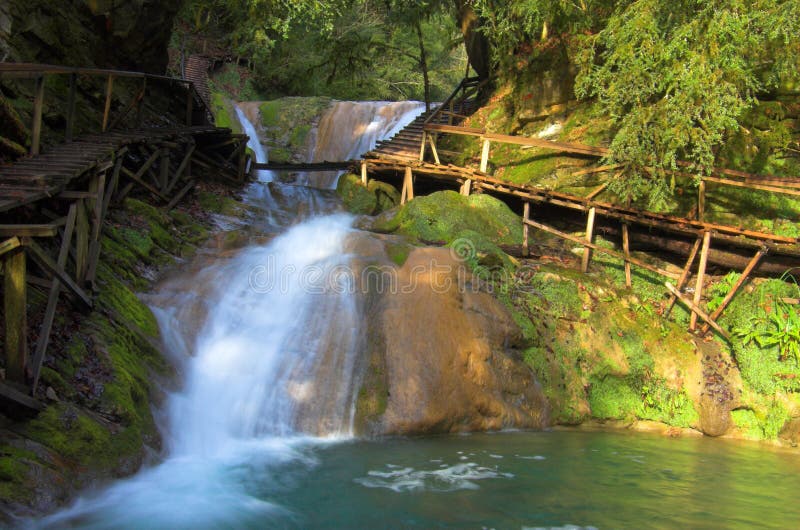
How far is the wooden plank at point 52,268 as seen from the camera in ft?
20.6

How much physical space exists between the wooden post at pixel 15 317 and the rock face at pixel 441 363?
4.44 m

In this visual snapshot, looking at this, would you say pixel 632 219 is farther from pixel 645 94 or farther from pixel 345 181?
pixel 345 181

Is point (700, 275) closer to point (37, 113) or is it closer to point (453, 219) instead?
point (453, 219)

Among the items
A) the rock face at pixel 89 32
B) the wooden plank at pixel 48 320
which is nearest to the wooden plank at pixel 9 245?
the wooden plank at pixel 48 320

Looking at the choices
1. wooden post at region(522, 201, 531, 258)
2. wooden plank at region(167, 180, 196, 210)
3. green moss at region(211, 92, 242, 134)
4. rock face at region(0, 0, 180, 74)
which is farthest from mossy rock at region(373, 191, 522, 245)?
green moss at region(211, 92, 242, 134)

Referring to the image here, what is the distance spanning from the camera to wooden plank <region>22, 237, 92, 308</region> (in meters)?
6.28

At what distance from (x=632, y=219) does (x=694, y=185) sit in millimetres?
1747

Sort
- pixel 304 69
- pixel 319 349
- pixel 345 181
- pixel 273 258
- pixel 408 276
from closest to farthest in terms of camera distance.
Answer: pixel 319 349 < pixel 408 276 < pixel 273 258 < pixel 345 181 < pixel 304 69

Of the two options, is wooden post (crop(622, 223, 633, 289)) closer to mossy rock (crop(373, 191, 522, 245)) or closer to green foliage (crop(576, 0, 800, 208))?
green foliage (crop(576, 0, 800, 208))

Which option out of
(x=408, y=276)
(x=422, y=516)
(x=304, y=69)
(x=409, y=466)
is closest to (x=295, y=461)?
(x=409, y=466)

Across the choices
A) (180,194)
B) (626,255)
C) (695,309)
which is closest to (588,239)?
(626,255)

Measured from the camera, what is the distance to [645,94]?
11.9 meters

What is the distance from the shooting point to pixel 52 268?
6.85 meters

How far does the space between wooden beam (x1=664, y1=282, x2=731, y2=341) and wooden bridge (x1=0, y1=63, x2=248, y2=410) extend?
400 inches
